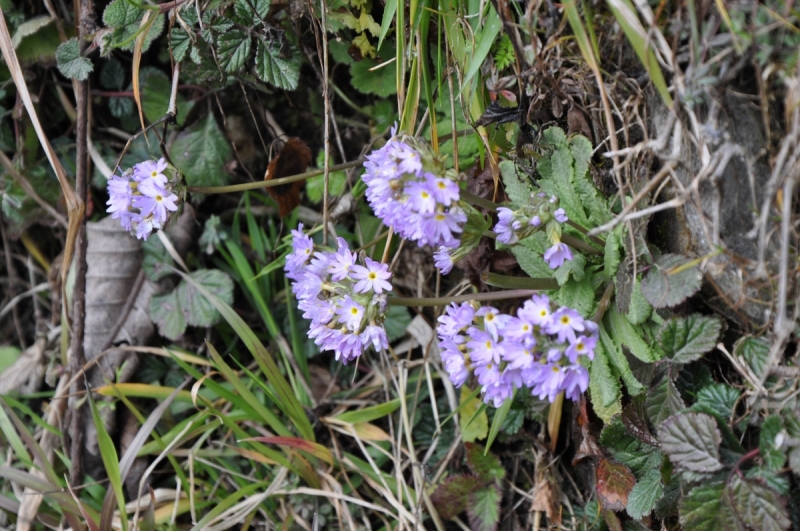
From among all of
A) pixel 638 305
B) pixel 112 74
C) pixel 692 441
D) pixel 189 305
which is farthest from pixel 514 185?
pixel 112 74

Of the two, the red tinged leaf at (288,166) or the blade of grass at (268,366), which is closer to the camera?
the blade of grass at (268,366)

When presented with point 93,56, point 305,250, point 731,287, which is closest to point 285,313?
point 305,250

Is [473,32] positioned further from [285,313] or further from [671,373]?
[285,313]

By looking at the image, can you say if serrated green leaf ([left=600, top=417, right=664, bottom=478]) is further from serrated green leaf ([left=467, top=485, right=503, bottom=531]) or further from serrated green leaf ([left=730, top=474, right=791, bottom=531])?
serrated green leaf ([left=467, top=485, right=503, bottom=531])

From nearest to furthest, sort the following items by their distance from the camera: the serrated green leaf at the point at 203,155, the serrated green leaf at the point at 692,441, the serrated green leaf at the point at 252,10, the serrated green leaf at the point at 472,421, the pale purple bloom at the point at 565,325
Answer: the pale purple bloom at the point at 565,325, the serrated green leaf at the point at 692,441, the serrated green leaf at the point at 252,10, the serrated green leaf at the point at 472,421, the serrated green leaf at the point at 203,155

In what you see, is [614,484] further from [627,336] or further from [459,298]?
[459,298]

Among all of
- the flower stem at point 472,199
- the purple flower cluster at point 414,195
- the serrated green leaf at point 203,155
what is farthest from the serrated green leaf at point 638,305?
the serrated green leaf at point 203,155

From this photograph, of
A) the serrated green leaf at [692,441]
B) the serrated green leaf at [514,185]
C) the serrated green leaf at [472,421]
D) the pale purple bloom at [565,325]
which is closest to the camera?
the pale purple bloom at [565,325]

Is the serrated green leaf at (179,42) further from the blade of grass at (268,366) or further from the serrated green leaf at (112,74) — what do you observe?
the blade of grass at (268,366)
